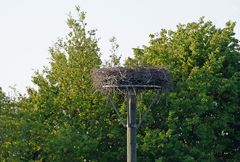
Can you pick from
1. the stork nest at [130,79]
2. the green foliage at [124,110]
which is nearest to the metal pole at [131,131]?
the stork nest at [130,79]

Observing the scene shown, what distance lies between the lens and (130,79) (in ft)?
66.0

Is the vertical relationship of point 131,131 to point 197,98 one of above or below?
below

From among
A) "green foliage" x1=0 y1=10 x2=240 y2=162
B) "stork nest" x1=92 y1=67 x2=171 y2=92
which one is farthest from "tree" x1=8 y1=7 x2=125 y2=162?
"stork nest" x1=92 y1=67 x2=171 y2=92

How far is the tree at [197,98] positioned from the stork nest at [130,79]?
625 centimetres

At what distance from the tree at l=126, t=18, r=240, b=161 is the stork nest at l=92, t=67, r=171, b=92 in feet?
20.5

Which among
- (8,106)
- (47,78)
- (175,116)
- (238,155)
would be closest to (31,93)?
(47,78)

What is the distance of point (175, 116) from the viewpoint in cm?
2836

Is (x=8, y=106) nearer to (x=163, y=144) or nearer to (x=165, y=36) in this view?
(x=163, y=144)

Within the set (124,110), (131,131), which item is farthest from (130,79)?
(124,110)

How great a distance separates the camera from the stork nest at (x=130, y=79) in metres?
20.0

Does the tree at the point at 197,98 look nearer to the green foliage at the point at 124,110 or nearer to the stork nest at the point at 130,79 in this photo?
the green foliage at the point at 124,110

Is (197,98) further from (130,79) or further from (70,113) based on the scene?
(130,79)

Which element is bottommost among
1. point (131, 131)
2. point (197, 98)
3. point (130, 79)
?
point (131, 131)

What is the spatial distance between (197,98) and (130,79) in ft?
28.4
